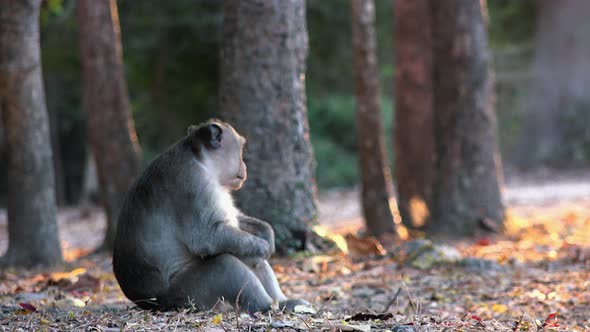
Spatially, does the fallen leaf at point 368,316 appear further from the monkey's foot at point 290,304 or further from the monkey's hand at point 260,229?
the monkey's hand at point 260,229

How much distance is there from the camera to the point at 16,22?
30.0ft

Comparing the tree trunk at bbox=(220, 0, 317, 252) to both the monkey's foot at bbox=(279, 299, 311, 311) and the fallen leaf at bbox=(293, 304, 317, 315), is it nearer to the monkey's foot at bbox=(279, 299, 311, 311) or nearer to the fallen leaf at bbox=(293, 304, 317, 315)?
the monkey's foot at bbox=(279, 299, 311, 311)

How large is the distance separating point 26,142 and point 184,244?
4450mm

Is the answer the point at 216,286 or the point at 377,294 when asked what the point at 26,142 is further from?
the point at 216,286

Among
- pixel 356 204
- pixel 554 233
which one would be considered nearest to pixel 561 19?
pixel 356 204

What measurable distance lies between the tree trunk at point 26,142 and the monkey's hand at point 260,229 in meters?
4.08

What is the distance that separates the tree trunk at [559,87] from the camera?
29.9 m

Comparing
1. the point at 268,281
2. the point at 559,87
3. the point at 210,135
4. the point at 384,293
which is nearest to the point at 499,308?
the point at 384,293

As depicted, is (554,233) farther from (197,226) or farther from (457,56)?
(197,226)

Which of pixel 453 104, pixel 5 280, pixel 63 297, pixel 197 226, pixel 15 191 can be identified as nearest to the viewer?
pixel 197 226

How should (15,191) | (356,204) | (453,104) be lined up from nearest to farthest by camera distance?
(15,191)
(453,104)
(356,204)

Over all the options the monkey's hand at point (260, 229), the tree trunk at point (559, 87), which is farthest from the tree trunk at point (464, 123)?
the tree trunk at point (559, 87)

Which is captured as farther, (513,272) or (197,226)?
(513,272)

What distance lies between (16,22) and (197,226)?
460cm
